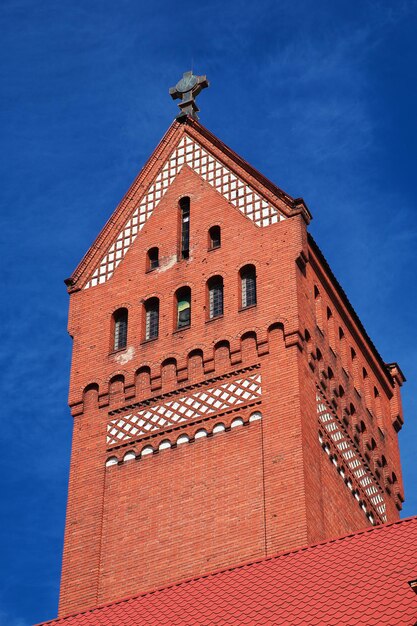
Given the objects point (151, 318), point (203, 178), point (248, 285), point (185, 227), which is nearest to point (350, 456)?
point (248, 285)

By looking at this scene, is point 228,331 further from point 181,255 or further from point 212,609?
point 212,609

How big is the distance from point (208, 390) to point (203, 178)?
6.93 metres

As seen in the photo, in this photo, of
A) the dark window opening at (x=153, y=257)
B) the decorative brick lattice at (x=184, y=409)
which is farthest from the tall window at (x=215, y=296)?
the decorative brick lattice at (x=184, y=409)

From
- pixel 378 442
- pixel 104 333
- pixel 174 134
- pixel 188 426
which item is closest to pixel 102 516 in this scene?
pixel 188 426

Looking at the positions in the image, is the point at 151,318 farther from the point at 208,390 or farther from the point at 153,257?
the point at 208,390

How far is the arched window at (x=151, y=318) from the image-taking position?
38500mm

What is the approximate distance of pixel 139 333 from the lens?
1510 inches

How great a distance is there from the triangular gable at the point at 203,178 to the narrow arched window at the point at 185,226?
2.65 ft

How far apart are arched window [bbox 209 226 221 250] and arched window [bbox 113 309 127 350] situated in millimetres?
2825

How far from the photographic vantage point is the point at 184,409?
36375 mm

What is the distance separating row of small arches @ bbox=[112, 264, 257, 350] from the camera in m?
37.6

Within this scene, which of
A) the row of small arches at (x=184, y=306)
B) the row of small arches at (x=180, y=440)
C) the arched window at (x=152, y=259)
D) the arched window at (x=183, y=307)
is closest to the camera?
the row of small arches at (x=180, y=440)

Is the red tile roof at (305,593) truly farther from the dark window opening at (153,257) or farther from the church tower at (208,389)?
the dark window opening at (153,257)

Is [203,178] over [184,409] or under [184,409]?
over
